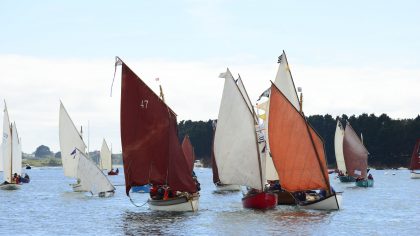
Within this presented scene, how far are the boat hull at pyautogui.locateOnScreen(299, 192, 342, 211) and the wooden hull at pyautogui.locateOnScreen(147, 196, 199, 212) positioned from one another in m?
9.42

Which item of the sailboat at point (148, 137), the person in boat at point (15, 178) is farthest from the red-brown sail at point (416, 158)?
the sailboat at point (148, 137)

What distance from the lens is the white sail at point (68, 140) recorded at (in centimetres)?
10419

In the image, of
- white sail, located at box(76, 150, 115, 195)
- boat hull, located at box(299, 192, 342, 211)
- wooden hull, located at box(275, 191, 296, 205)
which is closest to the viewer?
boat hull, located at box(299, 192, 342, 211)

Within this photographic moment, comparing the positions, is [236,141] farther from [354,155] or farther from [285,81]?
[354,155]

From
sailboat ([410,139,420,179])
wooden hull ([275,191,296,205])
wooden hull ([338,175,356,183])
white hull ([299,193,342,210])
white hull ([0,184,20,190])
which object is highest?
sailboat ([410,139,420,179])

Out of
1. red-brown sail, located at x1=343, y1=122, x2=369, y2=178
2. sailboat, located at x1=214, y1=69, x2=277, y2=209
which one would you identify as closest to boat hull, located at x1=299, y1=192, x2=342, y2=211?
sailboat, located at x1=214, y1=69, x2=277, y2=209

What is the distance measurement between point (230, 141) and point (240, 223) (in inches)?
409

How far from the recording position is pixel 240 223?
61656 millimetres

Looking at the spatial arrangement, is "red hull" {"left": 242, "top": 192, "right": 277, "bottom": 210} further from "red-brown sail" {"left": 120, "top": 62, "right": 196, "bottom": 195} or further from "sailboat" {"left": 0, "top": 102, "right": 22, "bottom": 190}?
"sailboat" {"left": 0, "top": 102, "right": 22, "bottom": 190}

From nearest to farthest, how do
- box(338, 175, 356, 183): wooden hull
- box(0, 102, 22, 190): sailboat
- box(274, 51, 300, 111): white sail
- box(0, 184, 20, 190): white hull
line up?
box(274, 51, 300, 111): white sail, box(0, 102, 22, 190): sailboat, box(0, 184, 20, 190): white hull, box(338, 175, 356, 183): wooden hull

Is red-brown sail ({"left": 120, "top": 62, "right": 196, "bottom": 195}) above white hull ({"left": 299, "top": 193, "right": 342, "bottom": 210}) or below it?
above

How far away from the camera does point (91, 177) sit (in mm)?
94375

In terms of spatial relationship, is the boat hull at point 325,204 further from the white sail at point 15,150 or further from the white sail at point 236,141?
the white sail at point 15,150

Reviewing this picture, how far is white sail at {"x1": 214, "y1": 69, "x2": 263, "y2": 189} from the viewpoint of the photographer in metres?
68.6
